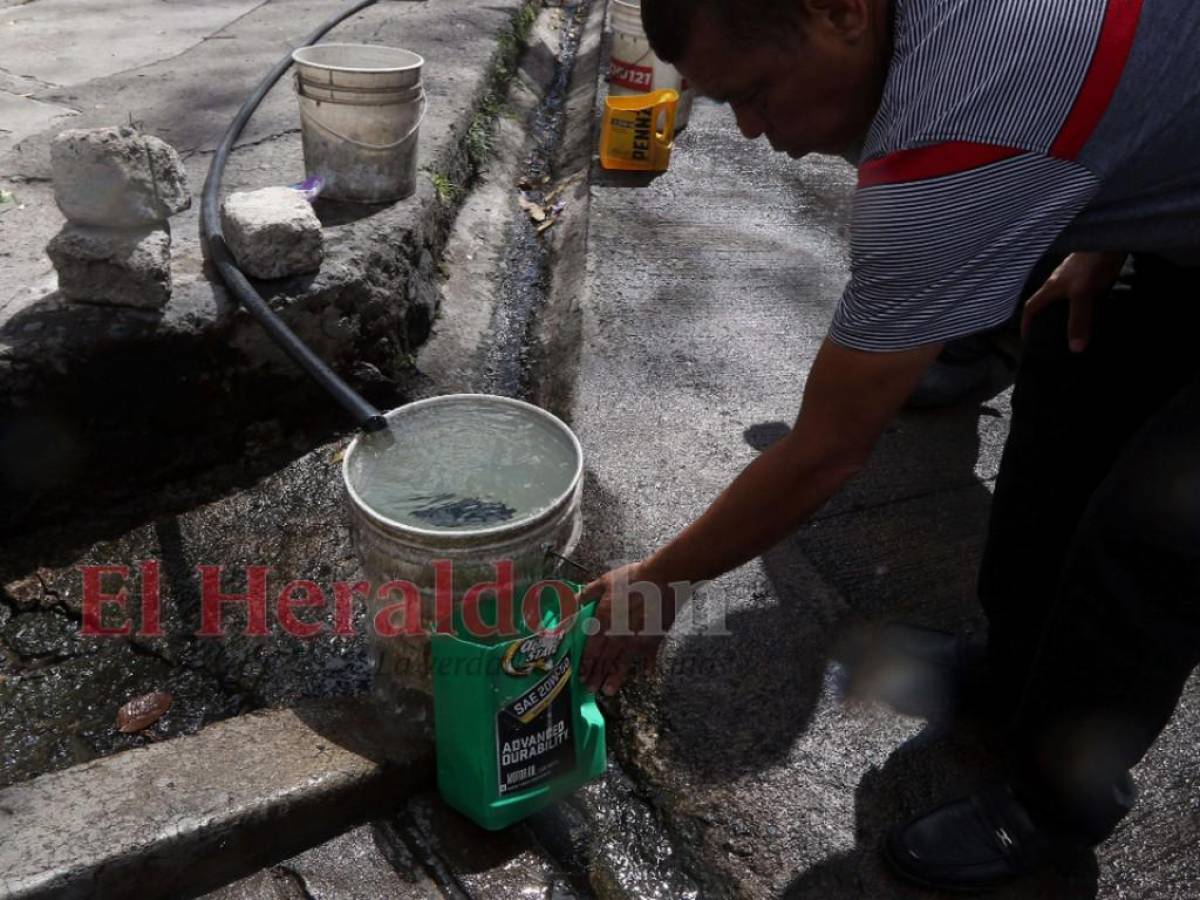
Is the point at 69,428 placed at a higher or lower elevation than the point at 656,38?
lower

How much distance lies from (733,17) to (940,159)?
341mm

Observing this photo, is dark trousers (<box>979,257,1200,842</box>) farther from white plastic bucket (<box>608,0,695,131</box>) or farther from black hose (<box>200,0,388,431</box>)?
white plastic bucket (<box>608,0,695,131</box>)

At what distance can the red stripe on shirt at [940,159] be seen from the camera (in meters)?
1.29

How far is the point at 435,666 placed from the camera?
204 cm

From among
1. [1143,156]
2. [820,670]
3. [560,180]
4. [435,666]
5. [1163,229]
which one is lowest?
[560,180]

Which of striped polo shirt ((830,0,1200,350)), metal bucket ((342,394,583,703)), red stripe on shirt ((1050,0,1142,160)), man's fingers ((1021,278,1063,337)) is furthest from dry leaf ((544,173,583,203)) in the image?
red stripe on shirt ((1050,0,1142,160))

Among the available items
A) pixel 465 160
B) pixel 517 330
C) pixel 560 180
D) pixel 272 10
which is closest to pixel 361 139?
pixel 517 330

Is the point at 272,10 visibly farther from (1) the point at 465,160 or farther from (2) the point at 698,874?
(2) the point at 698,874

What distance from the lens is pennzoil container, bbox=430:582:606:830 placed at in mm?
1950

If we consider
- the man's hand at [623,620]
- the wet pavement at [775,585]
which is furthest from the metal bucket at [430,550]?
Result: the wet pavement at [775,585]

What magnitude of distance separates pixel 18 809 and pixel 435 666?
0.84 meters

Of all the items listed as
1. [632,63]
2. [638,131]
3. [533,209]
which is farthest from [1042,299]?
[632,63]

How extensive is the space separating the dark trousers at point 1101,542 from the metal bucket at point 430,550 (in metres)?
0.97

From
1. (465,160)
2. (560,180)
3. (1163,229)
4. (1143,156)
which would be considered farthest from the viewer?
(560,180)
